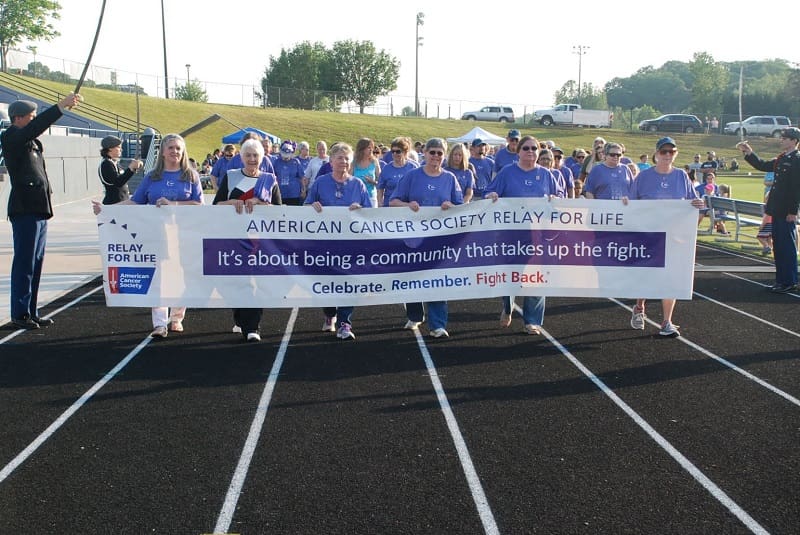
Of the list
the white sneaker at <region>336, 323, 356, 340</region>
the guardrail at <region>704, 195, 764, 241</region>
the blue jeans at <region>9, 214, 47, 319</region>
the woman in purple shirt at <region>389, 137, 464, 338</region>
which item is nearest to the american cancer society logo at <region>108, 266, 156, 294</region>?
the blue jeans at <region>9, 214, 47, 319</region>

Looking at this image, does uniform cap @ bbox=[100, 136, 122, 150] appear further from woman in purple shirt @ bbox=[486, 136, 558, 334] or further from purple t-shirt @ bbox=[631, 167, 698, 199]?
purple t-shirt @ bbox=[631, 167, 698, 199]

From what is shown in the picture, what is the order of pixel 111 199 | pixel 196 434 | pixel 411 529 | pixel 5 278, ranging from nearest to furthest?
pixel 411 529
pixel 196 434
pixel 111 199
pixel 5 278

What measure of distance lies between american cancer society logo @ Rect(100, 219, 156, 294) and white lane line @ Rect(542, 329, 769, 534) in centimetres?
419

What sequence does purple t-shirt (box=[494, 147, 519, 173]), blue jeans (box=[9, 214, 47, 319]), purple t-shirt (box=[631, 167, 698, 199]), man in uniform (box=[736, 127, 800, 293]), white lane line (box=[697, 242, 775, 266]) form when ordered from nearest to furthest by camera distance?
1. blue jeans (box=[9, 214, 47, 319])
2. purple t-shirt (box=[631, 167, 698, 199])
3. man in uniform (box=[736, 127, 800, 293])
4. purple t-shirt (box=[494, 147, 519, 173])
5. white lane line (box=[697, 242, 775, 266])

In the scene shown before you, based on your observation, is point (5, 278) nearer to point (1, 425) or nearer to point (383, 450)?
point (1, 425)

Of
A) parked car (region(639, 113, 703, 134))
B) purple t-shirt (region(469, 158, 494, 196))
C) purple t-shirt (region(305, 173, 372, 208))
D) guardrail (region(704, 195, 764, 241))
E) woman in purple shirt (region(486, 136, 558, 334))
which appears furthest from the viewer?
parked car (region(639, 113, 703, 134))

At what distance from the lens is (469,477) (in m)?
4.86

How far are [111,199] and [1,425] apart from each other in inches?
200

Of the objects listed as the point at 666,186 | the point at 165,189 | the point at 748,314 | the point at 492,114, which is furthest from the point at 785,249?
the point at 492,114

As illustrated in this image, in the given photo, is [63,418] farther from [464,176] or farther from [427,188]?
[464,176]

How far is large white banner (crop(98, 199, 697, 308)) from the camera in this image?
7.93m

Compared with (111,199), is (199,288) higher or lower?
lower

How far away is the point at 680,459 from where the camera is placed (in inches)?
204

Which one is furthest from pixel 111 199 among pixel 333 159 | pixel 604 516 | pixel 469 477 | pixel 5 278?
pixel 604 516
